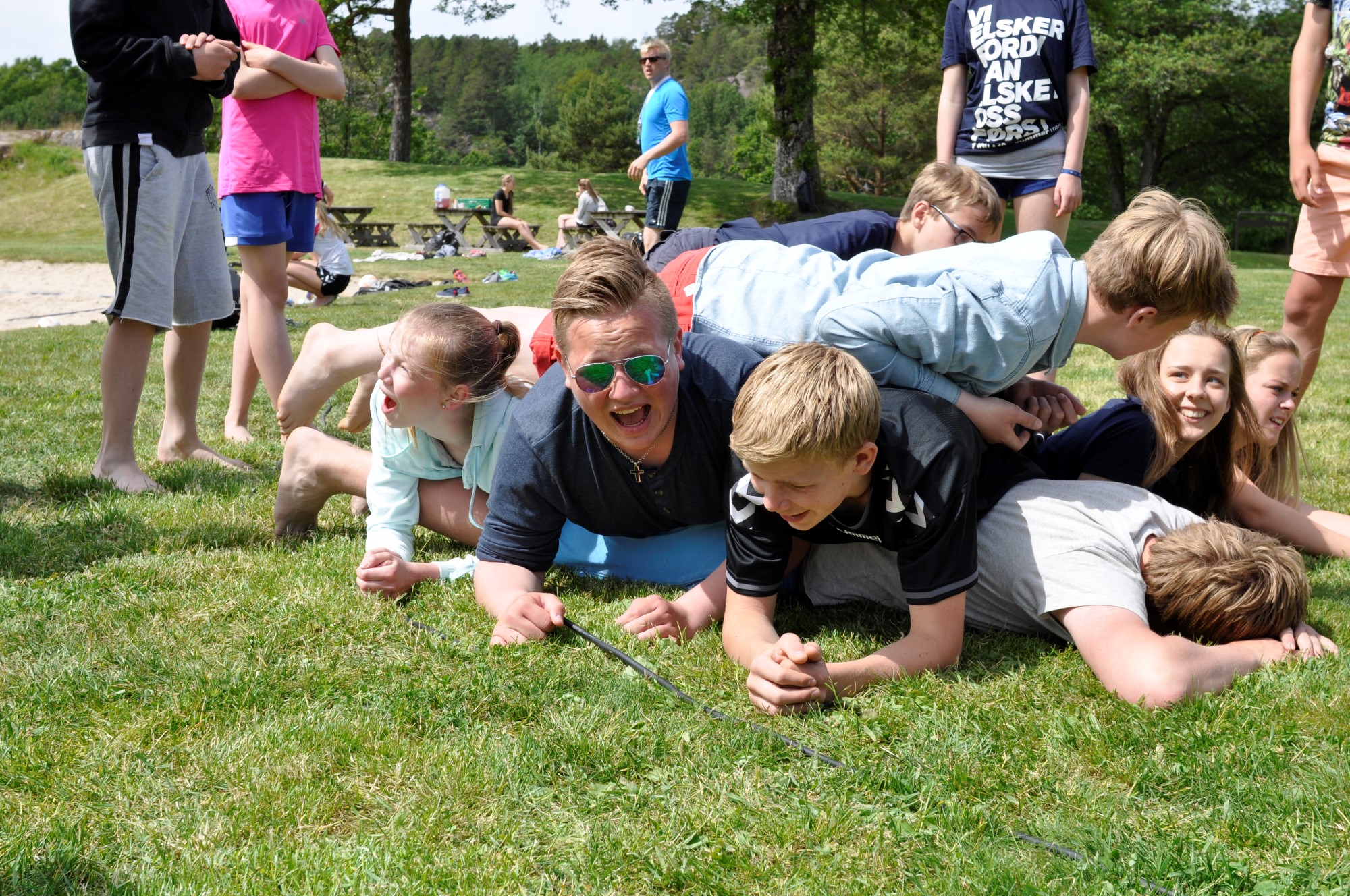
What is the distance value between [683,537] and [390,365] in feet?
3.40

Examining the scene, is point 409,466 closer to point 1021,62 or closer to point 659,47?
point 1021,62

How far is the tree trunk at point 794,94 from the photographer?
21.8 meters

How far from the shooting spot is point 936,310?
9.23 ft

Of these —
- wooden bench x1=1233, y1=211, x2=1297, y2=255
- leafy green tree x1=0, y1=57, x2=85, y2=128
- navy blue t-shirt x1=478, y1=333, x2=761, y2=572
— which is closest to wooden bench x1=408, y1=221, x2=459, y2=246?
navy blue t-shirt x1=478, y1=333, x2=761, y2=572

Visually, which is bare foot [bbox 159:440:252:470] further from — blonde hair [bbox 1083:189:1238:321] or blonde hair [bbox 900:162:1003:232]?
blonde hair [bbox 1083:189:1238:321]

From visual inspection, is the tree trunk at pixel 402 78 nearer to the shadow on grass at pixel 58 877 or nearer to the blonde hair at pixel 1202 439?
the blonde hair at pixel 1202 439

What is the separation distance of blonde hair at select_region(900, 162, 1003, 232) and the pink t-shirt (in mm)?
2724

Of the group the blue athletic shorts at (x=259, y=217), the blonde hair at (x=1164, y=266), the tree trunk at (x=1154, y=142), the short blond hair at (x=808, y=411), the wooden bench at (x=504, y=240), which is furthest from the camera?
the tree trunk at (x=1154, y=142)

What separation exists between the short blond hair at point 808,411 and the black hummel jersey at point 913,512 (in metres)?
0.14

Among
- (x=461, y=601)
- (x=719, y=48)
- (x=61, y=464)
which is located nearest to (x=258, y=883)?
(x=461, y=601)

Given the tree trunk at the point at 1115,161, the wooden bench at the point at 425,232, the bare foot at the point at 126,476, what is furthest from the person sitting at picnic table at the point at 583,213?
the tree trunk at the point at 1115,161

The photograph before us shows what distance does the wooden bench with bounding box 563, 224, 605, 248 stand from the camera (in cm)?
2020

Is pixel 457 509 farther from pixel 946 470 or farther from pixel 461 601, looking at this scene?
pixel 946 470

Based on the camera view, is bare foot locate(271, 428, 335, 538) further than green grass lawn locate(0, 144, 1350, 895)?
Yes
